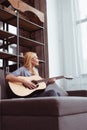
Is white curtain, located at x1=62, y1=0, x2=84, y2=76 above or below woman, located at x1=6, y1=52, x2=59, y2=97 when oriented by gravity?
above

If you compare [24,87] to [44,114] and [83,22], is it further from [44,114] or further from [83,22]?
[83,22]

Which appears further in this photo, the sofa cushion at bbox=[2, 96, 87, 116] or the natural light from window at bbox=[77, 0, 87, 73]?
the natural light from window at bbox=[77, 0, 87, 73]

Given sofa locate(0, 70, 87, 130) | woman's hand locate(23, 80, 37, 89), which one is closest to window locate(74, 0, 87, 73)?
woman's hand locate(23, 80, 37, 89)

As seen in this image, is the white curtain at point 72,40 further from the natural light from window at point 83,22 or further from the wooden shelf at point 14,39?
the wooden shelf at point 14,39

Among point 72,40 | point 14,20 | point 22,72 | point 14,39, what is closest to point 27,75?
point 22,72

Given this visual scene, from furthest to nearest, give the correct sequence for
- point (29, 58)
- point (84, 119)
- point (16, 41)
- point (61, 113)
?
point (16, 41) < point (29, 58) < point (84, 119) < point (61, 113)

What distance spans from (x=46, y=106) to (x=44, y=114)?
0.16 feet

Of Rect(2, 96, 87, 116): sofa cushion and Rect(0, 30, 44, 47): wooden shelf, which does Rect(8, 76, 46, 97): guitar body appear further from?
Rect(0, 30, 44, 47): wooden shelf

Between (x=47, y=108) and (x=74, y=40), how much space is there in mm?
2156

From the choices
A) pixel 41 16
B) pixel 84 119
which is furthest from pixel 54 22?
pixel 84 119

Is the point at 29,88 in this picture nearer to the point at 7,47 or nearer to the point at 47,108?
the point at 47,108

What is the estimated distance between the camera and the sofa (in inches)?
48.4

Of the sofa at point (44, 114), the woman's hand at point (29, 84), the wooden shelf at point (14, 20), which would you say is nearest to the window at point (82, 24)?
the wooden shelf at point (14, 20)

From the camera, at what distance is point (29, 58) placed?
2.30 m
